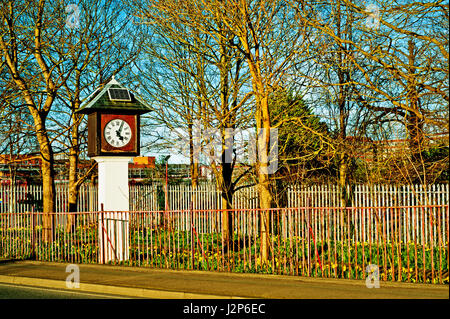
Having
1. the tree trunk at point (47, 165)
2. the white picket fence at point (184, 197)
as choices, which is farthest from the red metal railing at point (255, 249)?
the white picket fence at point (184, 197)

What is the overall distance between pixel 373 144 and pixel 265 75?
499 centimetres

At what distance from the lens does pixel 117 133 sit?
592 inches

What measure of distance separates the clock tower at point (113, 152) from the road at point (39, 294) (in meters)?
3.23

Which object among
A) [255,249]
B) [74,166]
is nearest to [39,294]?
[255,249]

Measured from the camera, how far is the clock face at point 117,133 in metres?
14.9

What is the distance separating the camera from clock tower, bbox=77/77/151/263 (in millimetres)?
14562

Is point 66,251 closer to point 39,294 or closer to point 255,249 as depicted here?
point 39,294

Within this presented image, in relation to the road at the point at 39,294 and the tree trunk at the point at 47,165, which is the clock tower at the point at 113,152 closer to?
the road at the point at 39,294

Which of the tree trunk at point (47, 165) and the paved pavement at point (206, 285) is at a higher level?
the tree trunk at point (47, 165)

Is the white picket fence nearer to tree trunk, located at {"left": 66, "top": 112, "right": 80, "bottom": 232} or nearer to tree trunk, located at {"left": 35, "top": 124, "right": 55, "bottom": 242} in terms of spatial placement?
tree trunk, located at {"left": 66, "top": 112, "right": 80, "bottom": 232}

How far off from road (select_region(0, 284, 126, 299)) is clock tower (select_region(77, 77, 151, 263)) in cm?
323

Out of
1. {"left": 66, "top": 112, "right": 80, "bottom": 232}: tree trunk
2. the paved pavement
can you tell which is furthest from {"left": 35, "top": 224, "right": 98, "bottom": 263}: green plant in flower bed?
{"left": 66, "top": 112, "right": 80, "bottom": 232}: tree trunk

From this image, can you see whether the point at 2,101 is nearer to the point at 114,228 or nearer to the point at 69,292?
the point at 114,228
